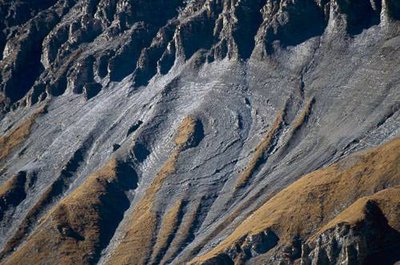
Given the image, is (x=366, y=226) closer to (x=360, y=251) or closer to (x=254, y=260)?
(x=360, y=251)

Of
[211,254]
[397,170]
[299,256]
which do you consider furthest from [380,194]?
[211,254]

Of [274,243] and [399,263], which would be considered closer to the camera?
[399,263]

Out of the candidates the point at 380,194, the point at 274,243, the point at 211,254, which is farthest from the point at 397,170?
the point at 211,254

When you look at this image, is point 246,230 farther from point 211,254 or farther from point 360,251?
point 360,251

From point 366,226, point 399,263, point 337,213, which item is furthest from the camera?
point 337,213

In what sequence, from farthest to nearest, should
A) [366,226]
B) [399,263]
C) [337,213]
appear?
[337,213], [366,226], [399,263]

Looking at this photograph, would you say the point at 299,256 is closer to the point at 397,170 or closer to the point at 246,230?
the point at 246,230

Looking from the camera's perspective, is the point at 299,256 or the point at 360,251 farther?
the point at 299,256

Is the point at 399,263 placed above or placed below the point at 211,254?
below
